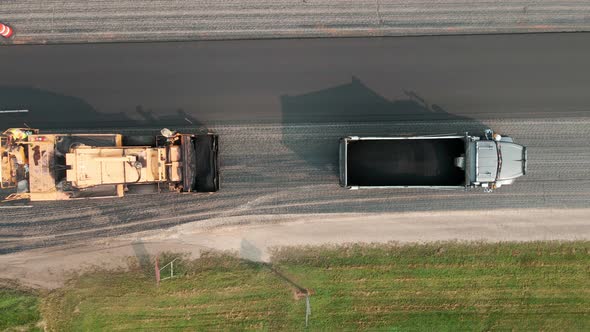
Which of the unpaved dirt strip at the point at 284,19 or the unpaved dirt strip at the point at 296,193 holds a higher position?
the unpaved dirt strip at the point at 284,19

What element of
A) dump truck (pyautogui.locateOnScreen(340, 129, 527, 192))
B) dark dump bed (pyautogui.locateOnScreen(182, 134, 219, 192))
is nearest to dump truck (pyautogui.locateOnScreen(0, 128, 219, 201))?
dark dump bed (pyautogui.locateOnScreen(182, 134, 219, 192))

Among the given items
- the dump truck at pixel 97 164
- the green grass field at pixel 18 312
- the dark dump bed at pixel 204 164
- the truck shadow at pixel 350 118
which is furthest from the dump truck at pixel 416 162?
the green grass field at pixel 18 312

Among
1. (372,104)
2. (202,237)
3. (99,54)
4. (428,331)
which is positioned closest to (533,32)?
(372,104)

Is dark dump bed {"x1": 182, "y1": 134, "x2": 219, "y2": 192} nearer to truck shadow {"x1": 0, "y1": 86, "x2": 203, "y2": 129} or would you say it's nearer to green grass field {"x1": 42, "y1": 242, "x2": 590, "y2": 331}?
truck shadow {"x1": 0, "y1": 86, "x2": 203, "y2": 129}

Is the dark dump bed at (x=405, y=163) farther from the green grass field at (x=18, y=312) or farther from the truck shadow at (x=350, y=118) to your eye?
Result: the green grass field at (x=18, y=312)

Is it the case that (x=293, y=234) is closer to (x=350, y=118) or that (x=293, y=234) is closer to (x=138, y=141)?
(x=350, y=118)

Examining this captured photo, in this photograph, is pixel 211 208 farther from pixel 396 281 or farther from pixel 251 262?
pixel 396 281

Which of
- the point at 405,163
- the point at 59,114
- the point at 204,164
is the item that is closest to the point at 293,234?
the point at 204,164
